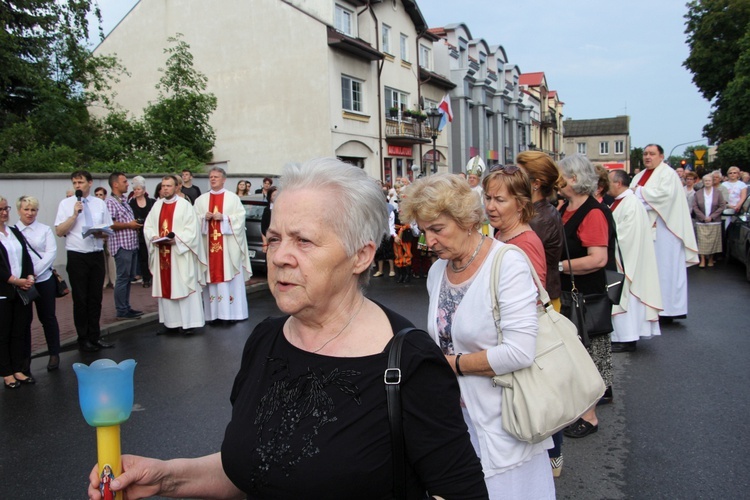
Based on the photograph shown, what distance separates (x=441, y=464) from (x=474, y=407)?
1.07 m

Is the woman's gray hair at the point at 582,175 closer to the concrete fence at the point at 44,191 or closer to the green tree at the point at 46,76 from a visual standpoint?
the concrete fence at the point at 44,191

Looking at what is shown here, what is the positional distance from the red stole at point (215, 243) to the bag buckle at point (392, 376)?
799 cm

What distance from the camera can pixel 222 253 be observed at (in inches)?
369

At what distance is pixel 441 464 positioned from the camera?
1.64 meters

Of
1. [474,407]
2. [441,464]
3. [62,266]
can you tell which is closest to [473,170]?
[62,266]

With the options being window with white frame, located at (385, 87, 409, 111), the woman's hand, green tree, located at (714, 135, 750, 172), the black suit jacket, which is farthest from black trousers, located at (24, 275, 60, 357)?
green tree, located at (714, 135, 750, 172)

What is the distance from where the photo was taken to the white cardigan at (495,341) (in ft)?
8.28

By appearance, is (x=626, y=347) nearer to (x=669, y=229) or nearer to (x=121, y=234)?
(x=669, y=229)

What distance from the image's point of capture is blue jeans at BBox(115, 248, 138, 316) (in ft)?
29.4

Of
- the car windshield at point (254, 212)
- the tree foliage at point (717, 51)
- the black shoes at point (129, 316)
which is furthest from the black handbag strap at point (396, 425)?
the tree foliage at point (717, 51)

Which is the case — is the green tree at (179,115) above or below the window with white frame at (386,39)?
→ below

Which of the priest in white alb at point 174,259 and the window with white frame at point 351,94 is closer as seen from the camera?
the priest in white alb at point 174,259

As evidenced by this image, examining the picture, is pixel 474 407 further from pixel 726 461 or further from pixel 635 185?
pixel 635 185

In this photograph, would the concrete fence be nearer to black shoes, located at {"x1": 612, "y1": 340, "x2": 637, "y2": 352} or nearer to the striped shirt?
the striped shirt
